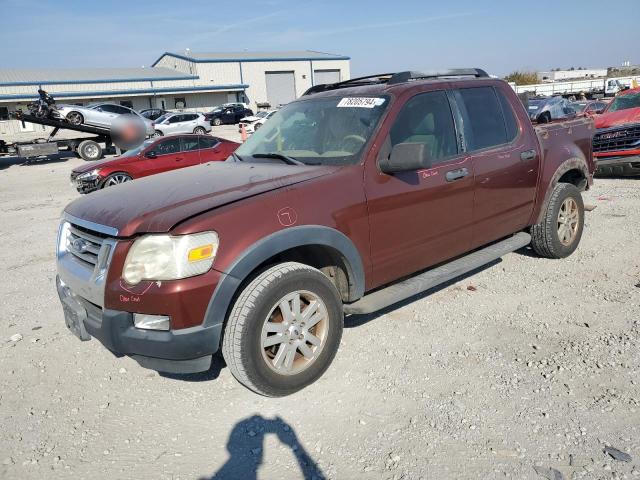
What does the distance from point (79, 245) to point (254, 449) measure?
5.57 feet

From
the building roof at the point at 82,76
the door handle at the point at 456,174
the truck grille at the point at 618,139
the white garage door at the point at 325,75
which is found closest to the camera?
the door handle at the point at 456,174

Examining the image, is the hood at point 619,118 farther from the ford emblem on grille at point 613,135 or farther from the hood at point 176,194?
the hood at point 176,194

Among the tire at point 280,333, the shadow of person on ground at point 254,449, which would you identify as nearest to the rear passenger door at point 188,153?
the tire at point 280,333

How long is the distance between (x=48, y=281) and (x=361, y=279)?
158 inches

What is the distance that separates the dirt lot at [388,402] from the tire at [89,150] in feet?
61.2

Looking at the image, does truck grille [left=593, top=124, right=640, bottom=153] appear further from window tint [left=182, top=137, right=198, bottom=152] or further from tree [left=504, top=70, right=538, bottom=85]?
tree [left=504, top=70, right=538, bottom=85]

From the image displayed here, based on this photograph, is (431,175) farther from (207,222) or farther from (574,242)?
(574,242)

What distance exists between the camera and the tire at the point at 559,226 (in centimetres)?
503

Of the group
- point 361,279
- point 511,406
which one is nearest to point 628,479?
A: point 511,406

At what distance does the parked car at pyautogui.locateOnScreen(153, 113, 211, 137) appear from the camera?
29.1m

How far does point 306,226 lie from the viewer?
312 centimetres

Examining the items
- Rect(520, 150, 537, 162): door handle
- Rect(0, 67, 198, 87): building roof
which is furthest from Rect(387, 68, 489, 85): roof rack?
Rect(0, 67, 198, 87): building roof

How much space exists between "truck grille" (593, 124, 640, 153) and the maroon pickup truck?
18.2 ft

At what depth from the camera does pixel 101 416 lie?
313 cm
